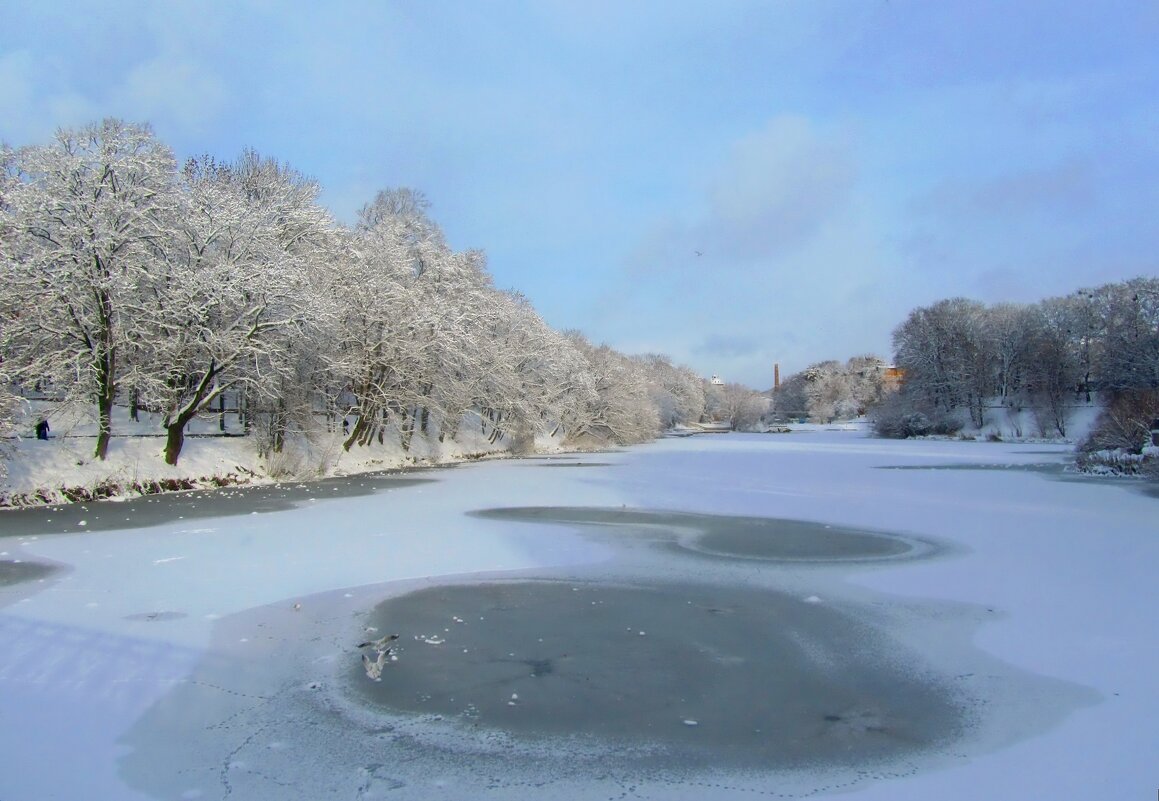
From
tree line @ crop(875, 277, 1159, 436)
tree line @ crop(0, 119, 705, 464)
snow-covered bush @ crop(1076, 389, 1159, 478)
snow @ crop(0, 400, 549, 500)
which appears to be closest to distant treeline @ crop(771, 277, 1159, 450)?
tree line @ crop(875, 277, 1159, 436)

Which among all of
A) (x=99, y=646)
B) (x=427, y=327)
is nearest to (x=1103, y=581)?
(x=99, y=646)

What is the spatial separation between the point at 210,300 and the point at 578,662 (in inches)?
796

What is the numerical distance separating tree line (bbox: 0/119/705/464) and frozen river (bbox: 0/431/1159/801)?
9.20 meters

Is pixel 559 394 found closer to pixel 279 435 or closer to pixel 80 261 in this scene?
pixel 279 435

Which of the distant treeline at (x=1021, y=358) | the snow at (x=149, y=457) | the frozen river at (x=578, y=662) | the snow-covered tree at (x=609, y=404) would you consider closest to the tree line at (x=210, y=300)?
the snow at (x=149, y=457)

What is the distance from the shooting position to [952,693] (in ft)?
19.9

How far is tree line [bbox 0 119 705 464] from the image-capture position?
21281 mm

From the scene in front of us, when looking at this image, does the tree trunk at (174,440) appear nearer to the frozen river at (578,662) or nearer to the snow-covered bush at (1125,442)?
the frozen river at (578,662)

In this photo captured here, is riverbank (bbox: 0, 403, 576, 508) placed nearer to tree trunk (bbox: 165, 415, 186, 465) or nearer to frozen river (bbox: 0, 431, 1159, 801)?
tree trunk (bbox: 165, 415, 186, 465)

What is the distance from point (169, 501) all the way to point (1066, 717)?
67.8ft

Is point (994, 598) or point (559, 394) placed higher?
point (559, 394)

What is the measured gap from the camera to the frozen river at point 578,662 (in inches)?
183

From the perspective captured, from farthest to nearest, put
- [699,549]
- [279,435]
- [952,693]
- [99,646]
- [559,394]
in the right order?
1. [559,394]
2. [279,435]
3. [699,549]
4. [99,646]
5. [952,693]

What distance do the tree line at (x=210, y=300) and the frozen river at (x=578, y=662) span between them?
920cm
